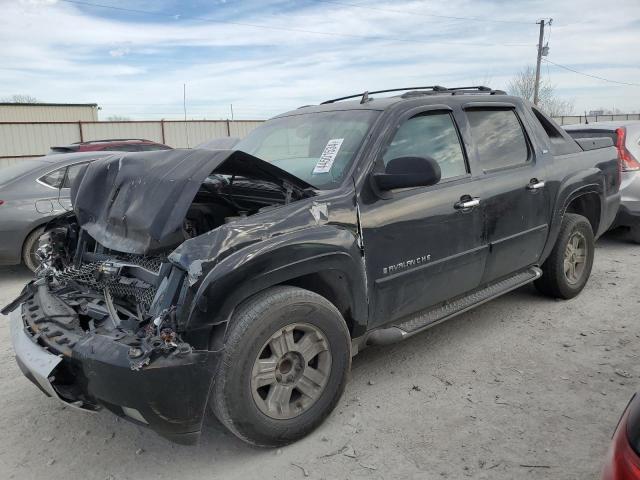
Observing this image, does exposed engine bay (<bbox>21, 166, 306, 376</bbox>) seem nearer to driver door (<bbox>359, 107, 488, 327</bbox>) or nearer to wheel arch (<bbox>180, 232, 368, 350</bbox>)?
wheel arch (<bbox>180, 232, 368, 350</bbox>)

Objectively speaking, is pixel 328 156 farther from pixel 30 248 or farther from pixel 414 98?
pixel 30 248

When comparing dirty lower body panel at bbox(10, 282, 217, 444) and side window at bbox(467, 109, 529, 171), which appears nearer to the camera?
dirty lower body panel at bbox(10, 282, 217, 444)

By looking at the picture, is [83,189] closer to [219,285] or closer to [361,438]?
[219,285]

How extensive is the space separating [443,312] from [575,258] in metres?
2.08

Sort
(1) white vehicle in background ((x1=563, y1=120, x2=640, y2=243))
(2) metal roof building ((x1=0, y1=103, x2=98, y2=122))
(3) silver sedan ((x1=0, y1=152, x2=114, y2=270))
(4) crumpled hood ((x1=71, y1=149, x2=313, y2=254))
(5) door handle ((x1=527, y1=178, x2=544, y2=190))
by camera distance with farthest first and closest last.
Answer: (2) metal roof building ((x1=0, y1=103, x2=98, y2=122)), (1) white vehicle in background ((x1=563, y1=120, x2=640, y2=243)), (3) silver sedan ((x1=0, y1=152, x2=114, y2=270)), (5) door handle ((x1=527, y1=178, x2=544, y2=190)), (4) crumpled hood ((x1=71, y1=149, x2=313, y2=254))

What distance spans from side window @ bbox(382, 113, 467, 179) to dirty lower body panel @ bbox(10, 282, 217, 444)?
1.81 m

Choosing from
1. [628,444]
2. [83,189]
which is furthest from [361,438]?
[83,189]

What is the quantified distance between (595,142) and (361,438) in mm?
3923

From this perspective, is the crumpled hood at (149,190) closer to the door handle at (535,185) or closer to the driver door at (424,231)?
the driver door at (424,231)

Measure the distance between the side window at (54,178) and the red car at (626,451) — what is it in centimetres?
668

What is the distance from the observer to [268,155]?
3969mm

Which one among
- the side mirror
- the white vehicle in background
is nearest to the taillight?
the white vehicle in background

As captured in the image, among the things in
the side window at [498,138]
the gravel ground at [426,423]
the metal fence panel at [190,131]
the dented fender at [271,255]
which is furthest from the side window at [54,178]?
the metal fence panel at [190,131]

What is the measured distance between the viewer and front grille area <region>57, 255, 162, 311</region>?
2941 millimetres
